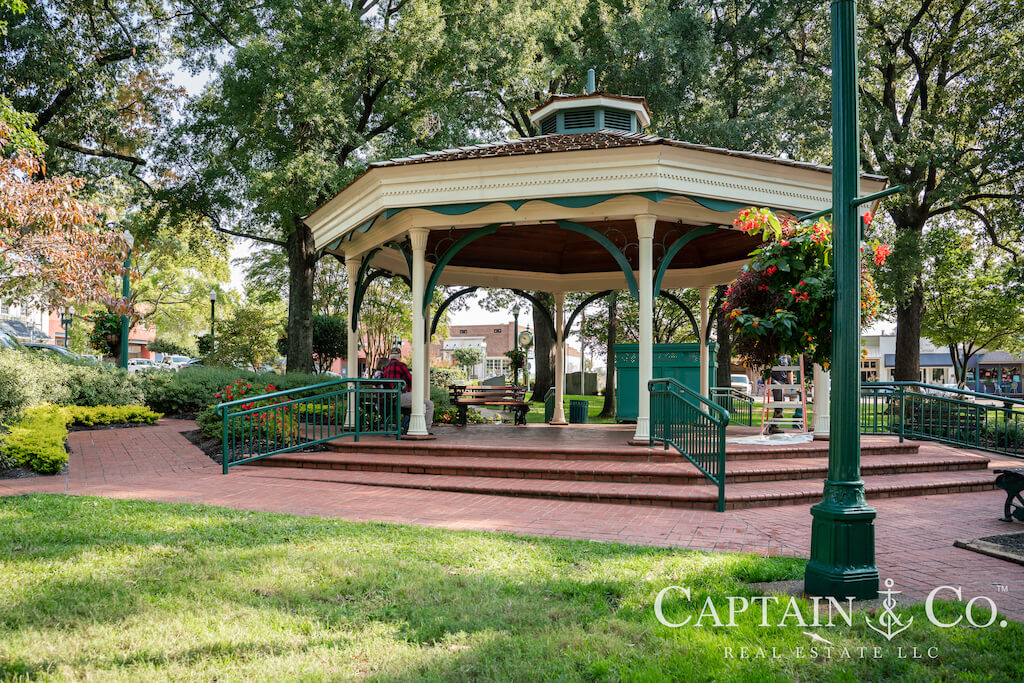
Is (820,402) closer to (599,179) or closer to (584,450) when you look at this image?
(584,450)

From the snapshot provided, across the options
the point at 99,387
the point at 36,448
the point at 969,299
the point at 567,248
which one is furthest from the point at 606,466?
the point at 969,299

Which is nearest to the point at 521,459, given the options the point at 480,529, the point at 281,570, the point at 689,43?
the point at 480,529

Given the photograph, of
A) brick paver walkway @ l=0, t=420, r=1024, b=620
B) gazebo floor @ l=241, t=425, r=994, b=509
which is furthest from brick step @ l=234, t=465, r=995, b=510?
brick paver walkway @ l=0, t=420, r=1024, b=620

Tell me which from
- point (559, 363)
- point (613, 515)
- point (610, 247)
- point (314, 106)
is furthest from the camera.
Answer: point (314, 106)

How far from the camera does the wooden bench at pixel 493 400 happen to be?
46.3 feet

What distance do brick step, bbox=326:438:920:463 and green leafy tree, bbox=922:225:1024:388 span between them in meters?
16.5

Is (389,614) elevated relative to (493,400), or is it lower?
lower

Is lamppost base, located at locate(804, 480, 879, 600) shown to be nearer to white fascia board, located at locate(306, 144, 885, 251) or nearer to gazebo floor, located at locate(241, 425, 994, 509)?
gazebo floor, located at locate(241, 425, 994, 509)

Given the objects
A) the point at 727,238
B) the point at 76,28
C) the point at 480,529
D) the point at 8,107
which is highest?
the point at 76,28

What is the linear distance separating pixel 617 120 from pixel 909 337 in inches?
585

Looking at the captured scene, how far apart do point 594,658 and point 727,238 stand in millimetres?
11036

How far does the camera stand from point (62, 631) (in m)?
→ 3.41

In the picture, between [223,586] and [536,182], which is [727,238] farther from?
[223,586]

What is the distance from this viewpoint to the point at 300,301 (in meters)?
18.8
